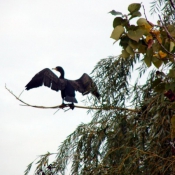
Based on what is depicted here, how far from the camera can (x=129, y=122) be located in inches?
156

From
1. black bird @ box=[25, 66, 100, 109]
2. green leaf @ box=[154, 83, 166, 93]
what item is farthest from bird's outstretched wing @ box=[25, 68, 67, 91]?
green leaf @ box=[154, 83, 166, 93]

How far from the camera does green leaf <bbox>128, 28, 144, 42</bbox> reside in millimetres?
2164

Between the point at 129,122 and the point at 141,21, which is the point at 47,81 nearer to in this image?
the point at 129,122

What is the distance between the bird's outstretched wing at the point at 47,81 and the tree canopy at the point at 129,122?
Answer: 1486 mm

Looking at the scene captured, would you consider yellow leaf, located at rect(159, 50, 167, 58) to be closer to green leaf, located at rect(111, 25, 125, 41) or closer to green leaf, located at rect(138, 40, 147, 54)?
green leaf, located at rect(138, 40, 147, 54)

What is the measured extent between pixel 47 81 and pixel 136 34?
13.1 ft

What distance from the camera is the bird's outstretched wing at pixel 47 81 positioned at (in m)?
6.05

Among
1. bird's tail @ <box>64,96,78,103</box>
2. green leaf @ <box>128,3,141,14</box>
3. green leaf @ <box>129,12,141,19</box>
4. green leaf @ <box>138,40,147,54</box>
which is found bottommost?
green leaf @ <box>138,40,147,54</box>

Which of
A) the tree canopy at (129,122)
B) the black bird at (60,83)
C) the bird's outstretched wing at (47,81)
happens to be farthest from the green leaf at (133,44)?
the bird's outstretched wing at (47,81)

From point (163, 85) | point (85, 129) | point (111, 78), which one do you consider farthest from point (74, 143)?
point (163, 85)

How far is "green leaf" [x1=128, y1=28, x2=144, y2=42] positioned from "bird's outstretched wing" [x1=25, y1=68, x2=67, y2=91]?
3.86 m

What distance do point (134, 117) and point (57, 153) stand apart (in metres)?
0.99

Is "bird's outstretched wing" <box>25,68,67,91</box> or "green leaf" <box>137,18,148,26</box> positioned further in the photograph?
"bird's outstretched wing" <box>25,68,67,91</box>

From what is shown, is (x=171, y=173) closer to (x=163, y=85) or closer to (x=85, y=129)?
(x=163, y=85)
